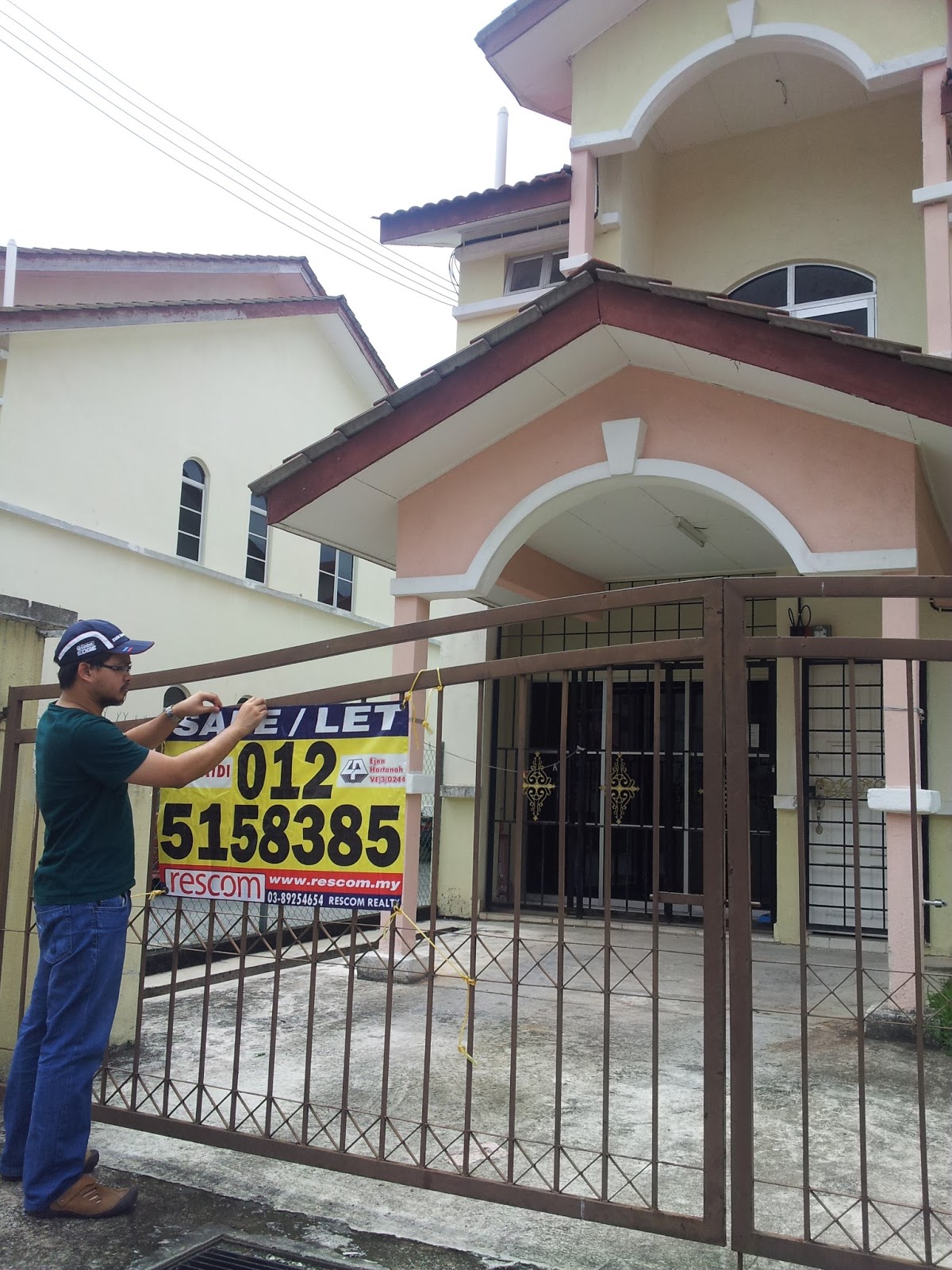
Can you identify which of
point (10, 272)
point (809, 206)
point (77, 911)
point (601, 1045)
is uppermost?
point (10, 272)

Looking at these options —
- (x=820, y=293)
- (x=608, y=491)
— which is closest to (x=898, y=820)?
(x=608, y=491)

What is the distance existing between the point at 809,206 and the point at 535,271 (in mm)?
2906

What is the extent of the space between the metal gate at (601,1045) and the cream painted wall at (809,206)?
5.41 metres

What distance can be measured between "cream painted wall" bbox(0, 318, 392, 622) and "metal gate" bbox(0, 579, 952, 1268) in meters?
6.98

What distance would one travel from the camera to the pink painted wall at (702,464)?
6.43 meters

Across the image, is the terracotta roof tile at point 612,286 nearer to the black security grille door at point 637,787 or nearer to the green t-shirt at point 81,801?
the black security grille door at point 637,787

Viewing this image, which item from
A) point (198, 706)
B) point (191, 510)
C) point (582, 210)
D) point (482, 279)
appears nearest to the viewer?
point (198, 706)

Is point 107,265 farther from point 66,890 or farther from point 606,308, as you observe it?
point 66,890

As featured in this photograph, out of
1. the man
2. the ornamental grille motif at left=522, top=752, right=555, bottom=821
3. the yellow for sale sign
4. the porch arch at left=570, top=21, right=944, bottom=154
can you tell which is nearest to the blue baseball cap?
the man

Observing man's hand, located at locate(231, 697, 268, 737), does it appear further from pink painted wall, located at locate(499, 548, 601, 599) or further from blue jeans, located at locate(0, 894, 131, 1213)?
pink painted wall, located at locate(499, 548, 601, 599)

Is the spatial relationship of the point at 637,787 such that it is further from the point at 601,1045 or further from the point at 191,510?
the point at 191,510

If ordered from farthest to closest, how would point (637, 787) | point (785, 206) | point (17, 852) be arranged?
point (637, 787) → point (785, 206) → point (17, 852)

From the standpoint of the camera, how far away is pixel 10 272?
12.6m

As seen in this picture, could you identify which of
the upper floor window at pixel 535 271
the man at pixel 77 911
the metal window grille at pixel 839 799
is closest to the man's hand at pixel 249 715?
the man at pixel 77 911
